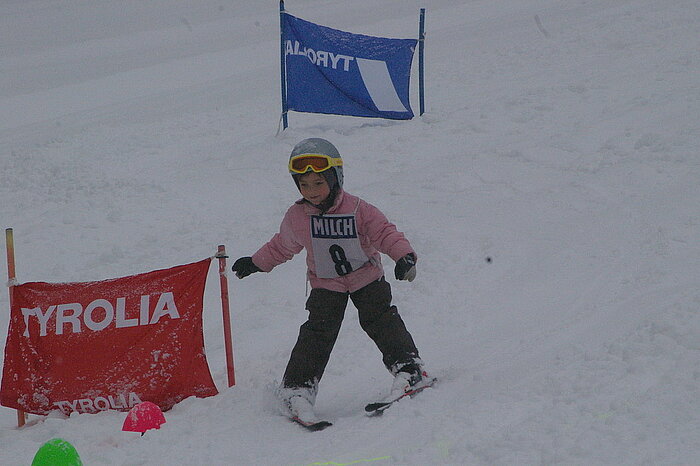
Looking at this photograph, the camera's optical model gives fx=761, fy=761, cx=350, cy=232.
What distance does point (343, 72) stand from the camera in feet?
32.4

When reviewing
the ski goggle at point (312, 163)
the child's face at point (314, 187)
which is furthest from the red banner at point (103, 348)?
the ski goggle at point (312, 163)

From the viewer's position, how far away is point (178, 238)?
716cm

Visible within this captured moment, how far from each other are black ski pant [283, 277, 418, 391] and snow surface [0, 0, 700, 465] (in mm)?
257

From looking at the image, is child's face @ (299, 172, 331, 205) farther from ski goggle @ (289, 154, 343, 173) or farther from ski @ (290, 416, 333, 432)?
ski @ (290, 416, 333, 432)

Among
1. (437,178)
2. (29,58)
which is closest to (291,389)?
(437,178)

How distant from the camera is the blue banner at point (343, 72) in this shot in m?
9.69

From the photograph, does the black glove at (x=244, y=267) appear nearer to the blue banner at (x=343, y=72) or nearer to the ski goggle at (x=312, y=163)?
the ski goggle at (x=312, y=163)

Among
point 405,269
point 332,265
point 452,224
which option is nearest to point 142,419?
point 332,265

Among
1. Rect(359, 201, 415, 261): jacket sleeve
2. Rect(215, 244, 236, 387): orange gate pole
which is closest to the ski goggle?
Rect(359, 201, 415, 261): jacket sleeve

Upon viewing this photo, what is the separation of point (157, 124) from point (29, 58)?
8.18m

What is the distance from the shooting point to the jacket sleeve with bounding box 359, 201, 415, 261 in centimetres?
409

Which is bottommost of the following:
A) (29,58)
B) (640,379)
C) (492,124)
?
(640,379)

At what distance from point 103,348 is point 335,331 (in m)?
1.43

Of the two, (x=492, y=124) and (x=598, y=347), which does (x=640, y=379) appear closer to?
(x=598, y=347)
